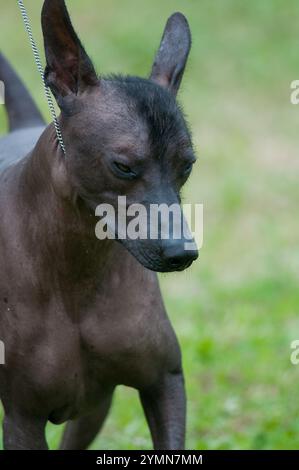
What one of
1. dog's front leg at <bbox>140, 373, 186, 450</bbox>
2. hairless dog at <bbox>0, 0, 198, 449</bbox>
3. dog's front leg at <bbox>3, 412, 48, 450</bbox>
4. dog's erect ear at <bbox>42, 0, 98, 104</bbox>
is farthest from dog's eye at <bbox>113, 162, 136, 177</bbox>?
dog's front leg at <bbox>3, 412, 48, 450</bbox>

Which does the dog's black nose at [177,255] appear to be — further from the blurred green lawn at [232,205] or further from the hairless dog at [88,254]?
the blurred green lawn at [232,205]

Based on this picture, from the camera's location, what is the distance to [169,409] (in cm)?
414

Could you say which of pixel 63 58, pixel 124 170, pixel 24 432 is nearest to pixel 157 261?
pixel 124 170

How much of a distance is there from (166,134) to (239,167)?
243 inches

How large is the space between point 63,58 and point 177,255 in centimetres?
75

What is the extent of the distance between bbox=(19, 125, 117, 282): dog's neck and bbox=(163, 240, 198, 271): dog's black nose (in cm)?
37

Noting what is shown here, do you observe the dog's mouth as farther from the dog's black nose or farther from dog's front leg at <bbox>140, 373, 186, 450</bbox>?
dog's front leg at <bbox>140, 373, 186, 450</bbox>

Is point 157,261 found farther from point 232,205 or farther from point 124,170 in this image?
point 232,205

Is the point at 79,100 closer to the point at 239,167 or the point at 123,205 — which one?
the point at 123,205

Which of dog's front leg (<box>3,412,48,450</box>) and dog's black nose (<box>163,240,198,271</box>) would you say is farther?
dog's front leg (<box>3,412,48,450</box>)

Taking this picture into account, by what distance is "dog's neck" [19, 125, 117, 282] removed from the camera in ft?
12.5
